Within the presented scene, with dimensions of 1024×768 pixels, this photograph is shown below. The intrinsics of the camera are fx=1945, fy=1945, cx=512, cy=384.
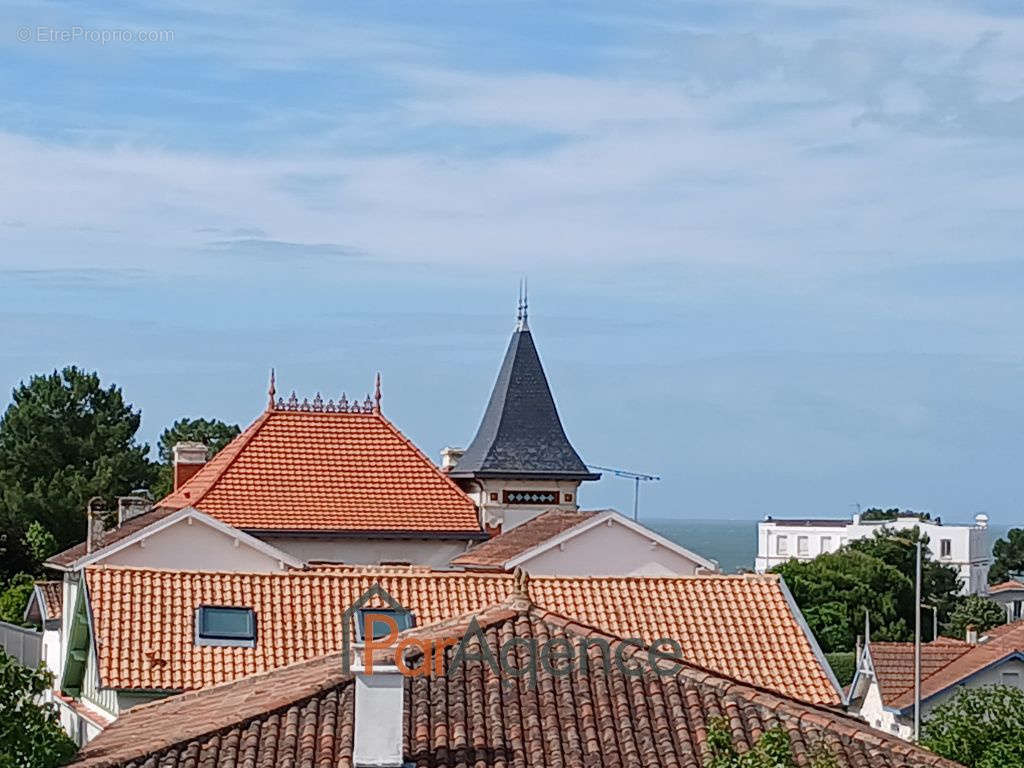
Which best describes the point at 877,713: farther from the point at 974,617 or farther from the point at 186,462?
the point at 974,617

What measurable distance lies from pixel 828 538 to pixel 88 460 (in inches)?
2888

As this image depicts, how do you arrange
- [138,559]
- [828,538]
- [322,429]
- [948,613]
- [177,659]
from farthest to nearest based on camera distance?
[828,538]
[948,613]
[322,429]
[138,559]
[177,659]

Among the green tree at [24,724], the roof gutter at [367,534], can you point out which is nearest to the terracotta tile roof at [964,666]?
the roof gutter at [367,534]

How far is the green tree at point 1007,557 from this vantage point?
468 feet

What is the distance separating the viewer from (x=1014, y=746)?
20.6 m

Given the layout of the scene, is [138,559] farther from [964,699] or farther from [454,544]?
[964,699]

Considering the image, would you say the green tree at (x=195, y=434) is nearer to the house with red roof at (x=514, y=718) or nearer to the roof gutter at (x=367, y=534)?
the roof gutter at (x=367, y=534)

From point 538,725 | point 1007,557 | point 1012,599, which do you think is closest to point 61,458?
point 538,725

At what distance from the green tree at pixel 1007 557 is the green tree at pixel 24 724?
12828 cm

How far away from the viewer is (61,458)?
7281cm

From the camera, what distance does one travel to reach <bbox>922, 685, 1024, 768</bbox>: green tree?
2042 centimetres

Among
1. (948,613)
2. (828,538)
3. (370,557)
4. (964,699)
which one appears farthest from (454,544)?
(828,538)

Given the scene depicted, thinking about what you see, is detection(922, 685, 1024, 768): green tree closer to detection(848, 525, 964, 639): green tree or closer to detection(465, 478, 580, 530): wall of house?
detection(465, 478, 580, 530): wall of house

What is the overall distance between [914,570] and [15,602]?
170 feet
